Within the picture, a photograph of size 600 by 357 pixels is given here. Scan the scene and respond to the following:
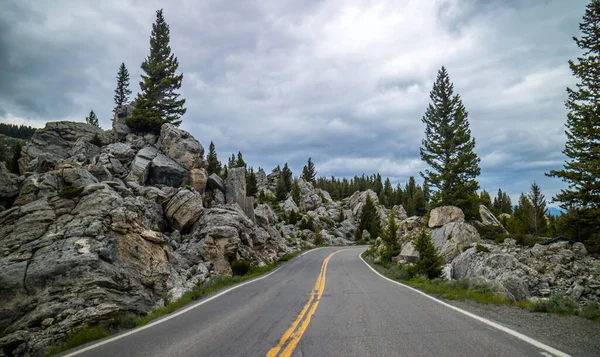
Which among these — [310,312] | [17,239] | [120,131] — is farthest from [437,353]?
[120,131]

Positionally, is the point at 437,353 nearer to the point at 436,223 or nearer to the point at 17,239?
the point at 17,239

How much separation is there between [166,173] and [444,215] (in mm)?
27350

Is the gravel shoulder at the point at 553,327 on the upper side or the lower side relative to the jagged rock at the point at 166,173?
lower

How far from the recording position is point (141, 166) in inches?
1027

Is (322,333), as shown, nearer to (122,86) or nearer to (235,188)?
(235,188)

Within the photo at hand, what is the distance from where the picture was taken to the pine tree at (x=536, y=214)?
34.5m

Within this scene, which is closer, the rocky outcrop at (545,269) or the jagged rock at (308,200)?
the rocky outcrop at (545,269)

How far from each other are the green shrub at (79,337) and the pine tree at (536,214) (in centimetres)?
4046

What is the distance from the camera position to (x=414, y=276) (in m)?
16.4

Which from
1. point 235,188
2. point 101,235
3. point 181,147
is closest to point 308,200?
point 235,188

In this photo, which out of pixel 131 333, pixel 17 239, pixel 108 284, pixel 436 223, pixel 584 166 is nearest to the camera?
pixel 131 333

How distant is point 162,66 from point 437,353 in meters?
41.0

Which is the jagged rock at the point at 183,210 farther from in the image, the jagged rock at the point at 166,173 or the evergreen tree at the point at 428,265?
the evergreen tree at the point at 428,265

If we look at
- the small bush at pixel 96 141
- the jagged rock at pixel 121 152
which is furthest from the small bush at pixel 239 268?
the small bush at pixel 96 141
